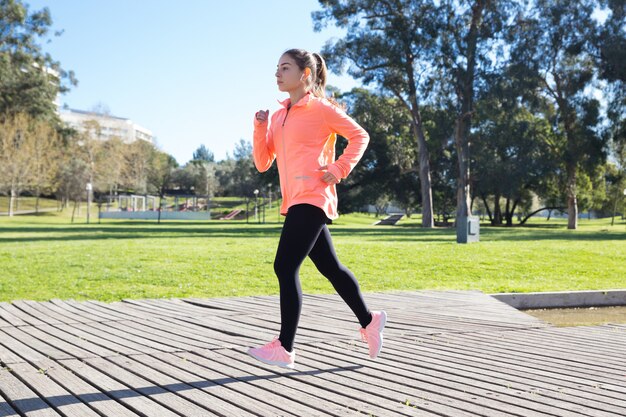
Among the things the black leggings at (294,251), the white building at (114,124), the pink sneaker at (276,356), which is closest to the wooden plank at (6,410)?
the pink sneaker at (276,356)

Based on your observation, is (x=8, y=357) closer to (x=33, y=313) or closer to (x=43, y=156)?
(x=33, y=313)

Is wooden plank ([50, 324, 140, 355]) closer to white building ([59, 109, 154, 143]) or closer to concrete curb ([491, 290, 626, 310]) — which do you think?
concrete curb ([491, 290, 626, 310])

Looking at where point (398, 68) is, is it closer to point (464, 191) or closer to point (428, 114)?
point (428, 114)

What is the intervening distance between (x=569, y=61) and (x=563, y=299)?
32.6 meters

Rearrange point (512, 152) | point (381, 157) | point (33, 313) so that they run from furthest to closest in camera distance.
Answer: point (381, 157) < point (512, 152) < point (33, 313)

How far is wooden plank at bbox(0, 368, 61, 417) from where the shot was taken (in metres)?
3.16

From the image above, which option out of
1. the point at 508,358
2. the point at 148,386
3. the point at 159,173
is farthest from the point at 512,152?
the point at 159,173

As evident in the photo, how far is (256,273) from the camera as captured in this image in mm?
11562

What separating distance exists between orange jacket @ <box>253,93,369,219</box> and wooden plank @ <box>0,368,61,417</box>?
5.45 feet

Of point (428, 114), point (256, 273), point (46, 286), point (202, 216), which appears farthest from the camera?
point (202, 216)

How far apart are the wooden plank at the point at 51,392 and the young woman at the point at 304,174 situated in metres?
1.10

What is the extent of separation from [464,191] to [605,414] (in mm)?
33560

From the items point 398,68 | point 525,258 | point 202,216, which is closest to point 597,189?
point 398,68

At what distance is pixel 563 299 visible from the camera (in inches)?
335
